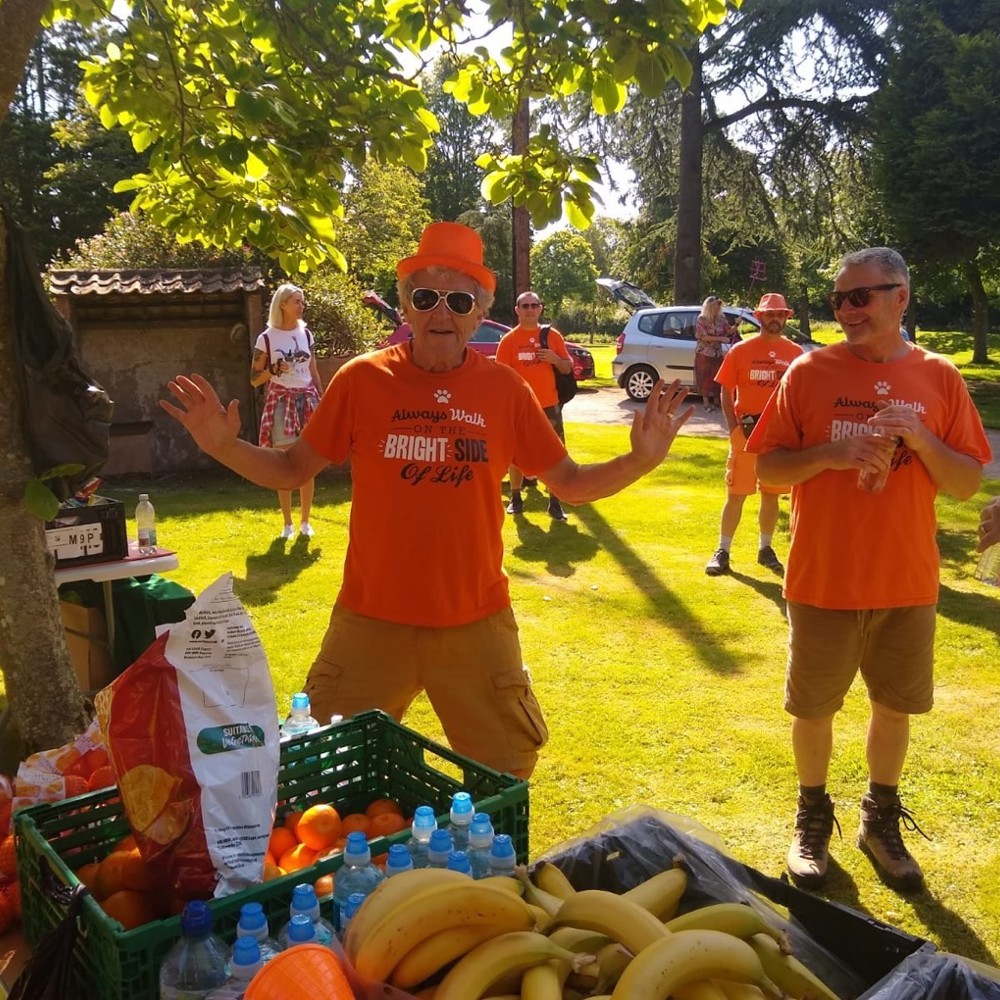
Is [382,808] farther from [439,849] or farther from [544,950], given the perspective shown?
[544,950]

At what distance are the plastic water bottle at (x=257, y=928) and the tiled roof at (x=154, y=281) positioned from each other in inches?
396

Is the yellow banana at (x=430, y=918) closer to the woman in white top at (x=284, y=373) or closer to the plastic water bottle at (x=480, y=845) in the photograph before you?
the plastic water bottle at (x=480, y=845)

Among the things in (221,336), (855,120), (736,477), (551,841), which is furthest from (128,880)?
(855,120)

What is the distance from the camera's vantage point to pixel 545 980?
59.7 inches

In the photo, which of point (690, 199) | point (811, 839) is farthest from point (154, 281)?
point (690, 199)

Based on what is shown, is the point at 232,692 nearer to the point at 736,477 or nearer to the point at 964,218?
the point at 736,477

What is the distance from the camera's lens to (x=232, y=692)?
185cm

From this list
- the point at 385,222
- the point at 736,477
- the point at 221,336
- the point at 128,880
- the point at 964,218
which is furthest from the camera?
the point at 385,222

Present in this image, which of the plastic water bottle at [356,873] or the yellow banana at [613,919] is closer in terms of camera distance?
the yellow banana at [613,919]

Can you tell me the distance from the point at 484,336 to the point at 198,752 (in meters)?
Answer: 15.8

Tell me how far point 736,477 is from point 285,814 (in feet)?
18.2

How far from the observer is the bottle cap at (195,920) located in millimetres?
1542

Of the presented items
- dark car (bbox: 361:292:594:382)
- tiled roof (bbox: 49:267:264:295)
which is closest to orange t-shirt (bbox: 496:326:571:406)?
dark car (bbox: 361:292:594:382)

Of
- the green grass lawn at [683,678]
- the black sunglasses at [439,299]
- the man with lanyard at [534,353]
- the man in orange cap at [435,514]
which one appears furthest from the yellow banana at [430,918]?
the man with lanyard at [534,353]
